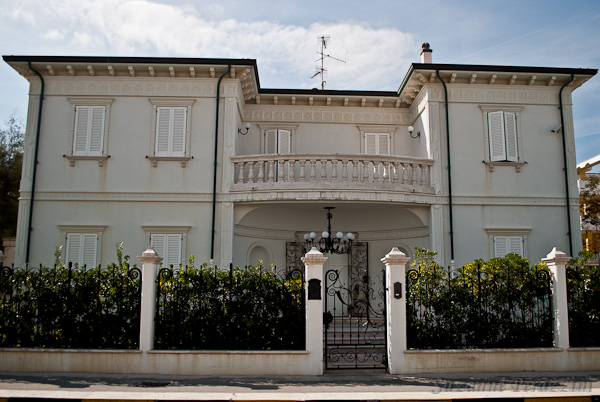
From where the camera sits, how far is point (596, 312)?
9594 mm

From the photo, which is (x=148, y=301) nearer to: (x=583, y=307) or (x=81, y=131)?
(x=583, y=307)

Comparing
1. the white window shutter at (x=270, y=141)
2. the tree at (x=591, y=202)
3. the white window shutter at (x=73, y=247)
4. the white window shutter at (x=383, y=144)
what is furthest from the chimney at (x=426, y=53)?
the white window shutter at (x=73, y=247)

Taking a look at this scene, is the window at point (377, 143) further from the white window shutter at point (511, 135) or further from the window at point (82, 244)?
the window at point (82, 244)

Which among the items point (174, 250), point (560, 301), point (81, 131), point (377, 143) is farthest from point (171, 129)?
point (560, 301)

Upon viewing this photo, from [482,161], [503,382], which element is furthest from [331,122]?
[503,382]

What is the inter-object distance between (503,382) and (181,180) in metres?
10.1

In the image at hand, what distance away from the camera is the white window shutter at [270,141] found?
17000 mm

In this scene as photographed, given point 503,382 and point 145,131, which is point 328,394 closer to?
point 503,382

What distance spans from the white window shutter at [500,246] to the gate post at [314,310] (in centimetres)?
813

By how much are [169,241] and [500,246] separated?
9602mm

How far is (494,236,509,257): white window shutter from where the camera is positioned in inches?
593

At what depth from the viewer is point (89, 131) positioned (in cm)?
1520

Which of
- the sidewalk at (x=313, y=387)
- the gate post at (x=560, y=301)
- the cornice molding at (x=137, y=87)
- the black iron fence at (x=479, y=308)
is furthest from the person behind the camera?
the cornice molding at (x=137, y=87)

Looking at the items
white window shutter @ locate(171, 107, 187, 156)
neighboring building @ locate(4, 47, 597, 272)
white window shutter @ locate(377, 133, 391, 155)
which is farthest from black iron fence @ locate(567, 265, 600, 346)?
white window shutter @ locate(171, 107, 187, 156)
